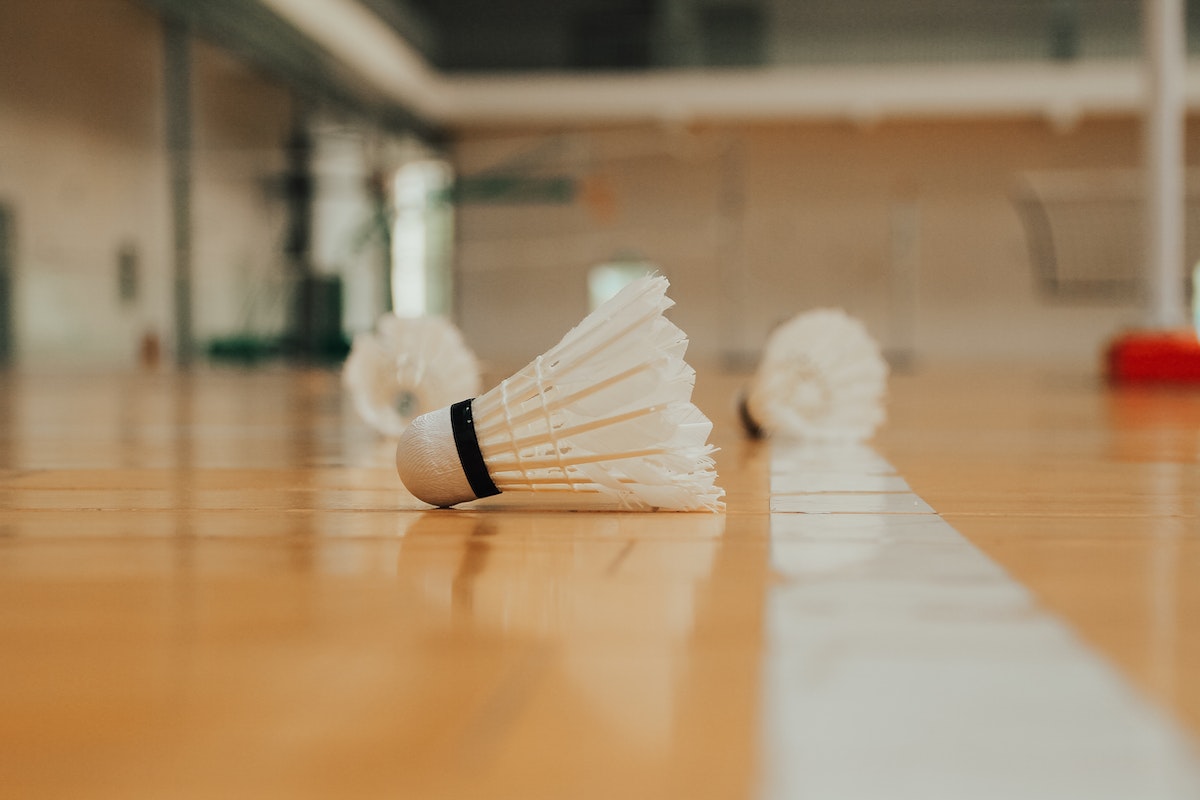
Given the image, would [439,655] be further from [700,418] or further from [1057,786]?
[700,418]

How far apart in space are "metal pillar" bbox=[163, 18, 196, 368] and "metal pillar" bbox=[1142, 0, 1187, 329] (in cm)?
395

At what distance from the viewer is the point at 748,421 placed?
1.27m

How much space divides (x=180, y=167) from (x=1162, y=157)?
405cm

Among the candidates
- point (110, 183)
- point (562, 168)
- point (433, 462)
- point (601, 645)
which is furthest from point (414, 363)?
point (562, 168)

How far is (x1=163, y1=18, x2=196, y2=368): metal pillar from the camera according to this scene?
5355mm

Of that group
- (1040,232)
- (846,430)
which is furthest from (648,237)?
(846,430)

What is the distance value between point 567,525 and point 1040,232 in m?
6.35

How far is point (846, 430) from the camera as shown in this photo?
1152 mm

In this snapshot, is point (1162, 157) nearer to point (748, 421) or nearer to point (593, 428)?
point (748, 421)

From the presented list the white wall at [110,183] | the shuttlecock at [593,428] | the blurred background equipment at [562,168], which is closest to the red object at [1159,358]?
the shuttlecock at [593,428]

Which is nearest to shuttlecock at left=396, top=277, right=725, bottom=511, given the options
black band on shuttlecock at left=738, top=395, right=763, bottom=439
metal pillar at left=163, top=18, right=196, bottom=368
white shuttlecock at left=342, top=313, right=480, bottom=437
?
white shuttlecock at left=342, top=313, right=480, bottom=437

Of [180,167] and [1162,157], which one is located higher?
[180,167]

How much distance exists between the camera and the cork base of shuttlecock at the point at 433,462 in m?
0.68

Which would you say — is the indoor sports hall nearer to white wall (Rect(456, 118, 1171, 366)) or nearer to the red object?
the red object
